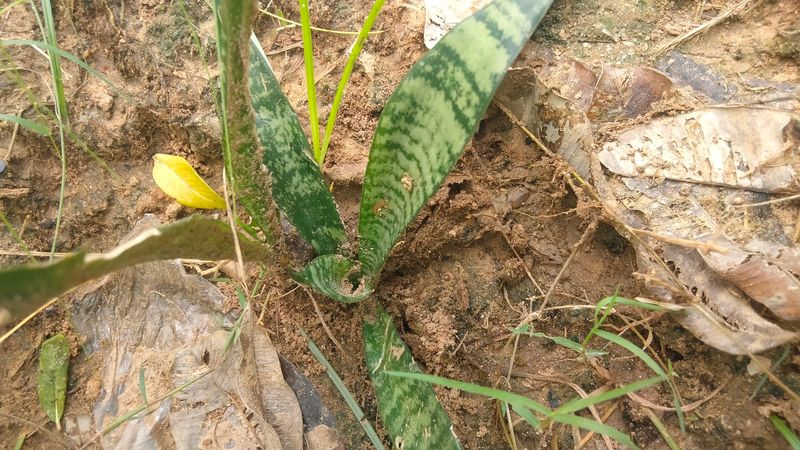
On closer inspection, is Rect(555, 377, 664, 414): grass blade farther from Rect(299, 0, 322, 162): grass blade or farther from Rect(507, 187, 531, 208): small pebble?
Rect(299, 0, 322, 162): grass blade

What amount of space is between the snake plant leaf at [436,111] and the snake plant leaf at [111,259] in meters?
0.23

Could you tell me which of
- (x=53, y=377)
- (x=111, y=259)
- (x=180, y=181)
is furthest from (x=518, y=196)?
(x=53, y=377)

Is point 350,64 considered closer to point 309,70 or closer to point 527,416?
point 309,70

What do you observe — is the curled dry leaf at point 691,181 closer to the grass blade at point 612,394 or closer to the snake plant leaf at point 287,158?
the grass blade at point 612,394

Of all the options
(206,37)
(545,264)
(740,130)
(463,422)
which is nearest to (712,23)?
(740,130)

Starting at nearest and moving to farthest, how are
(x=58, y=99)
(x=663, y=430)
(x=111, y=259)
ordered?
(x=111, y=259) → (x=663, y=430) → (x=58, y=99)

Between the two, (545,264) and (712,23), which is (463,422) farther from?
(712,23)

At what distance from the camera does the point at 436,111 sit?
31.0 inches

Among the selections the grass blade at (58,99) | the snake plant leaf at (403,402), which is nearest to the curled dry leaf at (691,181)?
the snake plant leaf at (403,402)

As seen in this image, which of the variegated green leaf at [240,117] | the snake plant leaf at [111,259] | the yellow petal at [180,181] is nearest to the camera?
the snake plant leaf at [111,259]

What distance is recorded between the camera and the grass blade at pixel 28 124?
3.35 ft

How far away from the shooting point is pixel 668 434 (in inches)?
33.5

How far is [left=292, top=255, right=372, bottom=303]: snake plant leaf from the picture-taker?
2.89 feet

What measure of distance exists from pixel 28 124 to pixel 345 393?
0.78 metres
